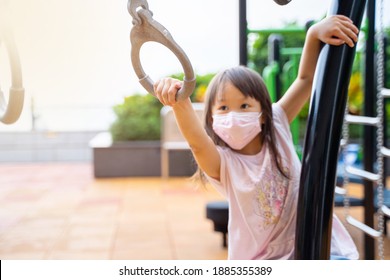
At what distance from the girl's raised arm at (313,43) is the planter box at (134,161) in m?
4.06

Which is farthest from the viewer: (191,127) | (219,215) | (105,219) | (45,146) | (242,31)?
(45,146)

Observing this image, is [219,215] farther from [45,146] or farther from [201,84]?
[45,146]

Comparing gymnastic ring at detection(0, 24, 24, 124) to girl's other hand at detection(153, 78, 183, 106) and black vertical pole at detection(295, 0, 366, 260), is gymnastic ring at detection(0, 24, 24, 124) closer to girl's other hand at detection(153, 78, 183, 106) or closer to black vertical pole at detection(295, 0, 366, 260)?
girl's other hand at detection(153, 78, 183, 106)

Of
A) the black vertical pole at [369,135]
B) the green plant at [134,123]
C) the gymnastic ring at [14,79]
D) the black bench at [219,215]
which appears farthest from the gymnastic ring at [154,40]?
the green plant at [134,123]

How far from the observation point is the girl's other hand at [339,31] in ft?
3.07

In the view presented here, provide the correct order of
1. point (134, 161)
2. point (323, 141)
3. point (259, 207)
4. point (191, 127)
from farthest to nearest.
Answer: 1. point (134, 161)
2. point (259, 207)
3. point (191, 127)
4. point (323, 141)

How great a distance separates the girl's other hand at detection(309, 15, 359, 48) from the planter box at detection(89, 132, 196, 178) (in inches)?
171

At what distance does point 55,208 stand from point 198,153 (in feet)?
9.62

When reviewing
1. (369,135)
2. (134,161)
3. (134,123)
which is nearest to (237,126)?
(369,135)

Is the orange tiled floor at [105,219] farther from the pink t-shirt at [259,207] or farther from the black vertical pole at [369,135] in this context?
the pink t-shirt at [259,207]

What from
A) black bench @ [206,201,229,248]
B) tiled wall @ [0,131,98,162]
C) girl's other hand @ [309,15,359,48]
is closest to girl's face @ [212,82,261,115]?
girl's other hand @ [309,15,359,48]

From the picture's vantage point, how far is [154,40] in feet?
2.74

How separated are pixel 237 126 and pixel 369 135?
4.34 feet
